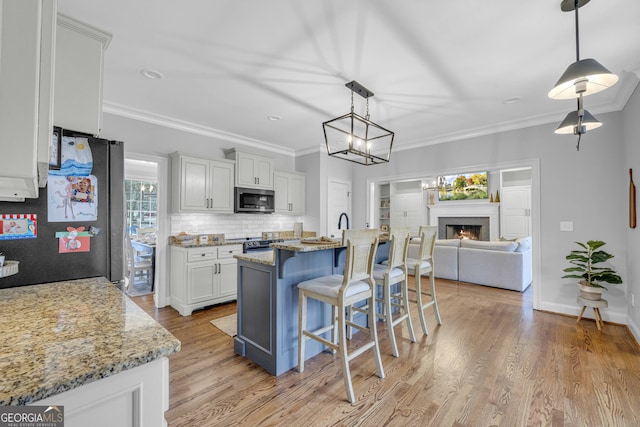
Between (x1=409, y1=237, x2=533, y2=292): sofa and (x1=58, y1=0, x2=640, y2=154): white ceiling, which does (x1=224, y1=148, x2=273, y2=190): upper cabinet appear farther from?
(x1=409, y1=237, x2=533, y2=292): sofa

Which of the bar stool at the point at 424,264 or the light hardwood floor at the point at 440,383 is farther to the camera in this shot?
the bar stool at the point at 424,264

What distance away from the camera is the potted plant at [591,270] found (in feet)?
10.3

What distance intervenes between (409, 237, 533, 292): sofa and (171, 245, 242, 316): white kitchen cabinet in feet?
11.4

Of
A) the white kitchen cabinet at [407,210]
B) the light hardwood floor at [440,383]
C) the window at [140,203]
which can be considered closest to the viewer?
the light hardwood floor at [440,383]

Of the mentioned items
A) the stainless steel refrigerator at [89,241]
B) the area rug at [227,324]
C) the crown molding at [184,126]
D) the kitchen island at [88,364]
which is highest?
the crown molding at [184,126]

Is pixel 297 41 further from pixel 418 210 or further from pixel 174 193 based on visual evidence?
pixel 418 210

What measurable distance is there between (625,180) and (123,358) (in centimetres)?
478

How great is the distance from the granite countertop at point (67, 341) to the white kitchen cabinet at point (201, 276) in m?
2.46

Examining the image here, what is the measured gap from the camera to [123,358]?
71 centimetres

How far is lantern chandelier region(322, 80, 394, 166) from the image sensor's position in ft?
8.71

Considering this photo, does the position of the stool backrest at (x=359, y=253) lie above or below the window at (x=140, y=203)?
below

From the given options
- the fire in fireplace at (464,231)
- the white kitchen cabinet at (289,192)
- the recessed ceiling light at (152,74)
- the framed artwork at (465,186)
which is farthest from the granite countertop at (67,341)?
the fire in fireplace at (464,231)

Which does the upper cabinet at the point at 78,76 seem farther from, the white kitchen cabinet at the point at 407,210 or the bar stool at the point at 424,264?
the white kitchen cabinet at the point at 407,210

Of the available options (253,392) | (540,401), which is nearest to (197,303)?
(253,392)
